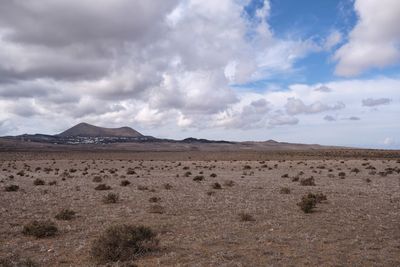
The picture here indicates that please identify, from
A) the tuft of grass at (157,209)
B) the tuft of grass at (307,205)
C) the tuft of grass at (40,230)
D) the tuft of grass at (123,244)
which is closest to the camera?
the tuft of grass at (123,244)

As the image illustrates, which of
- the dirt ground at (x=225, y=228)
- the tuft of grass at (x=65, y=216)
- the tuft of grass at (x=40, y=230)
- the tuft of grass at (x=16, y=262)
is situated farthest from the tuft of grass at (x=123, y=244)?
the tuft of grass at (x=65, y=216)

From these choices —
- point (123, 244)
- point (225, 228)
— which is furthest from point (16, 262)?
point (225, 228)

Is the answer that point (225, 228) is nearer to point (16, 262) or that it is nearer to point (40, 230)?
point (40, 230)

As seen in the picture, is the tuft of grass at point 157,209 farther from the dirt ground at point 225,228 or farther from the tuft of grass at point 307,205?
the tuft of grass at point 307,205

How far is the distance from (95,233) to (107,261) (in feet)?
11.7

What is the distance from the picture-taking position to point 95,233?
13.2m

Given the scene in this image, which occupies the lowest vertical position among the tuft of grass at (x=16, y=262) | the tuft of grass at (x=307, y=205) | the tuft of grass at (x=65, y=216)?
the tuft of grass at (x=16, y=262)

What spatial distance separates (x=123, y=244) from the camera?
10500 mm

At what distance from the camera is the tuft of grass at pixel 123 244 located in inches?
393

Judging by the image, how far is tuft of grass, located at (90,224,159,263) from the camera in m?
9.98

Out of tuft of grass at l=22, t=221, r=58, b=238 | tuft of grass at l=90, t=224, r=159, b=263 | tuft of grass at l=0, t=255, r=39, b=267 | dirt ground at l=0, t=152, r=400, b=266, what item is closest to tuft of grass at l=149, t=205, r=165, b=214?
dirt ground at l=0, t=152, r=400, b=266

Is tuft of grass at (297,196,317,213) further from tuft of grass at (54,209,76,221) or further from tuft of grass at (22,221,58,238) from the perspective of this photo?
tuft of grass at (22,221,58,238)

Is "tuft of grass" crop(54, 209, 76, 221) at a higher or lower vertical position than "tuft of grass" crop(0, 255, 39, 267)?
higher

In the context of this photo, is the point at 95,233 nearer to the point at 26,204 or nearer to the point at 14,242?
the point at 14,242
